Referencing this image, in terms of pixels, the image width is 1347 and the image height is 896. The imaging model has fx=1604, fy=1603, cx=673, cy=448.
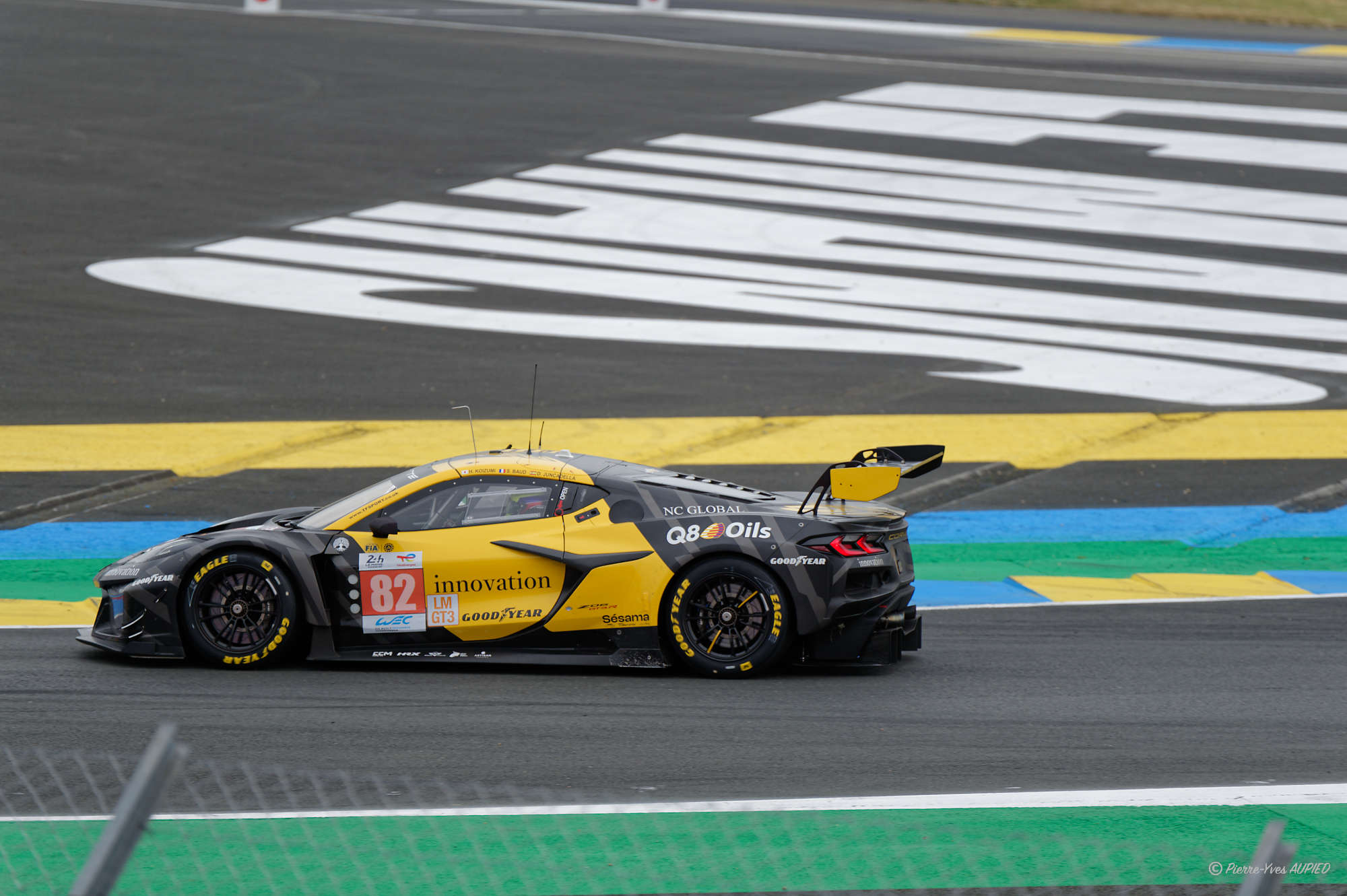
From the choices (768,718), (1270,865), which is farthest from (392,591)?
(1270,865)

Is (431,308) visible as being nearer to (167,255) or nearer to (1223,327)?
(167,255)

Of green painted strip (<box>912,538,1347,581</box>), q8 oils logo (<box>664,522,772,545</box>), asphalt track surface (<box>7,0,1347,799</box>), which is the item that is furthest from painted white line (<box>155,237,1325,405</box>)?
q8 oils logo (<box>664,522,772,545</box>)

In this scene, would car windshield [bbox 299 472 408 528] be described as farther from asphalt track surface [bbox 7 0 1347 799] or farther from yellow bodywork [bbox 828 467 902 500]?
yellow bodywork [bbox 828 467 902 500]

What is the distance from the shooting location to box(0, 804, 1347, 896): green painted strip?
19.6ft

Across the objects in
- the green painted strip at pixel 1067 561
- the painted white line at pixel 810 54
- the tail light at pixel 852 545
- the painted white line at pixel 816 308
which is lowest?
the green painted strip at pixel 1067 561

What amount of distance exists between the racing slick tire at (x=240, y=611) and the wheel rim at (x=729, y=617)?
2223 mm

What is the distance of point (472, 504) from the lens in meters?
9.05

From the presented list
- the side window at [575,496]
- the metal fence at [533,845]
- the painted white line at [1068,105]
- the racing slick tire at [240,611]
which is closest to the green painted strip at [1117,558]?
the side window at [575,496]

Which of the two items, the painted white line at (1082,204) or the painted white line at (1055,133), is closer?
the painted white line at (1082,204)

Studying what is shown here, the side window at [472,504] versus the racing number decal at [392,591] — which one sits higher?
the side window at [472,504]

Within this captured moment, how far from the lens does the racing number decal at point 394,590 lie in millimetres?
8891

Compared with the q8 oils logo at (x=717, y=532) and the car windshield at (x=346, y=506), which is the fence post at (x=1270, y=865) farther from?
the car windshield at (x=346, y=506)

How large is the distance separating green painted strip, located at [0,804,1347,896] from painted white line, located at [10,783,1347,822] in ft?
0.16

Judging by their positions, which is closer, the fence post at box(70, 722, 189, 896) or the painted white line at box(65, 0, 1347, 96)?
the fence post at box(70, 722, 189, 896)
